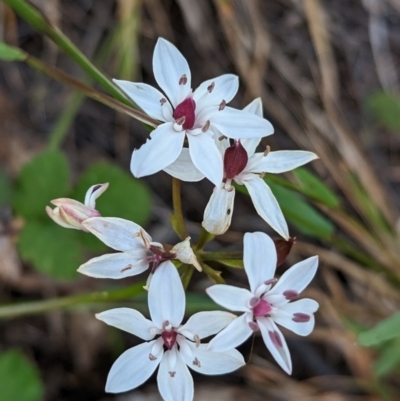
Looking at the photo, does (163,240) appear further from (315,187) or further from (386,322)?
(386,322)

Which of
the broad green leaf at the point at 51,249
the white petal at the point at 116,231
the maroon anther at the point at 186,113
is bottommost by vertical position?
the white petal at the point at 116,231

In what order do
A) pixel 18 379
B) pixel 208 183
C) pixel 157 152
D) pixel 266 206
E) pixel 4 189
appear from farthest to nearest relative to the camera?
pixel 208 183
pixel 4 189
pixel 18 379
pixel 266 206
pixel 157 152

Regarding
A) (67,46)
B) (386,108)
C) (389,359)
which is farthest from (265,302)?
(386,108)

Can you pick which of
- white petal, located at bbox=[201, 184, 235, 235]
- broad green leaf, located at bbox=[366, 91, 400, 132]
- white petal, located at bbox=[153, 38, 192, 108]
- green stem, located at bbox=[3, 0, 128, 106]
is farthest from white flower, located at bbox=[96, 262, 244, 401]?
broad green leaf, located at bbox=[366, 91, 400, 132]

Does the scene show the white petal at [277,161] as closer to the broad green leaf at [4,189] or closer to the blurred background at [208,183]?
the blurred background at [208,183]

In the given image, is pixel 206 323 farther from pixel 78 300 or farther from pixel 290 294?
pixel 78 300

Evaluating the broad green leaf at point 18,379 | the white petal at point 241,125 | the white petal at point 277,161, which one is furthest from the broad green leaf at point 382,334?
the broad green leaf at point 18,379

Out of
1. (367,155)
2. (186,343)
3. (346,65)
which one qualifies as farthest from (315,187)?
(346,65)
